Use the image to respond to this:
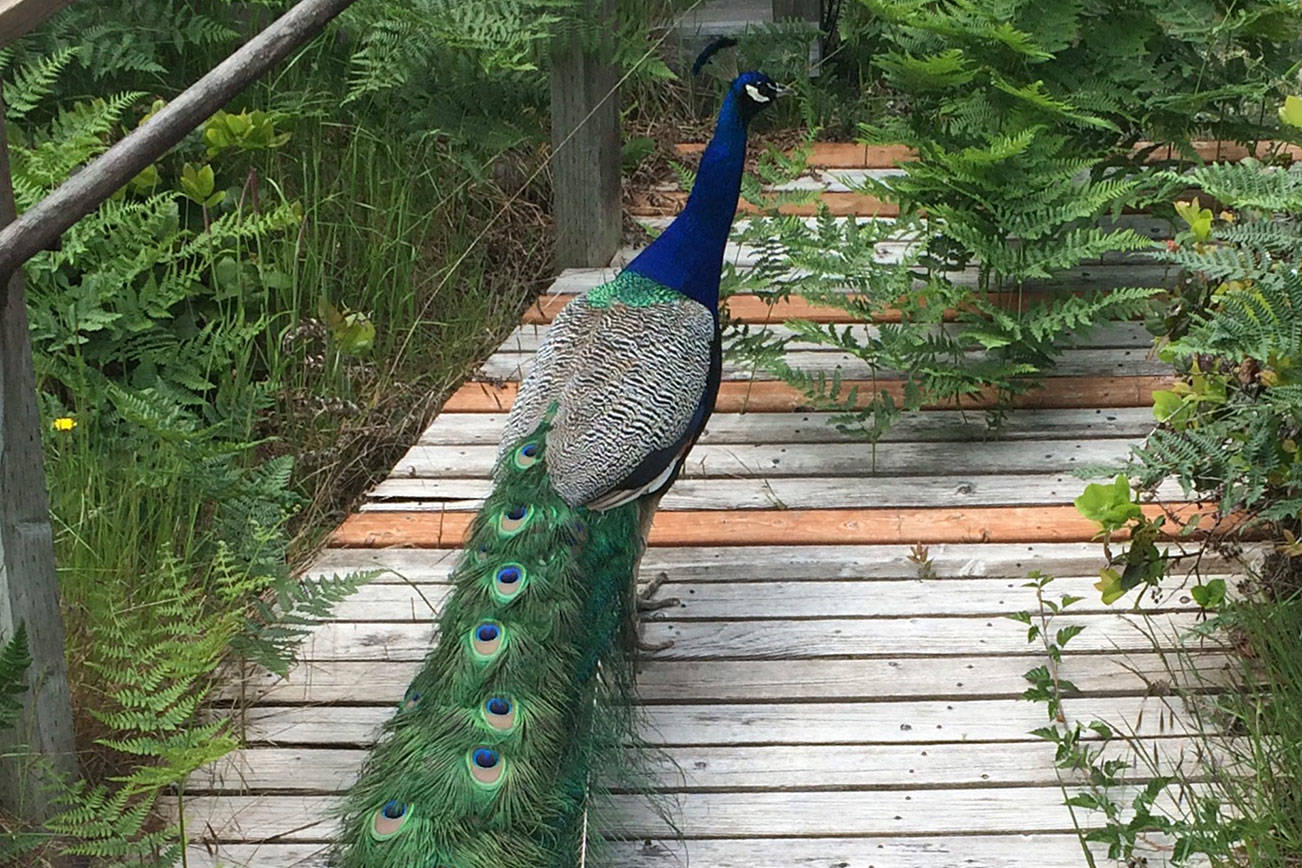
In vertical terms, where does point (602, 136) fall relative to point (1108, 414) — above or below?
above

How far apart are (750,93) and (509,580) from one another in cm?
139

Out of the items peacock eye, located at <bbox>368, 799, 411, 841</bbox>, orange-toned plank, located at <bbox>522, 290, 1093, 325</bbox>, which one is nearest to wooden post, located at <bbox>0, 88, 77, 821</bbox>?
peacock eye, located at <bbox>368, 799, 411, 841</bbox>

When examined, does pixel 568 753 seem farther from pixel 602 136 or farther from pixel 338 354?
pixel 602 136

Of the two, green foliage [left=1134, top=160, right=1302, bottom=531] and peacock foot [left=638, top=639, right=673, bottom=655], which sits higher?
green foliage [left=1134, top=160, right=1302, bottom=531]

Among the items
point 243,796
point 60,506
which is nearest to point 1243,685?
point 243,796

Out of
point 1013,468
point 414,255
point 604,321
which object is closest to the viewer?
point 604,321

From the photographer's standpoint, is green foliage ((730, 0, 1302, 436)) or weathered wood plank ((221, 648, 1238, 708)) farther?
green foliage ((730, 0, 1302, 436))

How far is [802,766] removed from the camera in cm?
281

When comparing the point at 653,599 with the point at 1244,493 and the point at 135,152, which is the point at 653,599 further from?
the point at 135,152

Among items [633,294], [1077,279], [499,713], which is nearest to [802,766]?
[499,713]

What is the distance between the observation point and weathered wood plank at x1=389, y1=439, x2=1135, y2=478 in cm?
376

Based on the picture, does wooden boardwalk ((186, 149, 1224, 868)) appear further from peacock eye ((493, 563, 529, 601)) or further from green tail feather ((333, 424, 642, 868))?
peacock eye ((493, 563, 529, 601))

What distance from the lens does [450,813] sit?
7.38 feet

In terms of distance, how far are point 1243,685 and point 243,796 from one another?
1842mm
